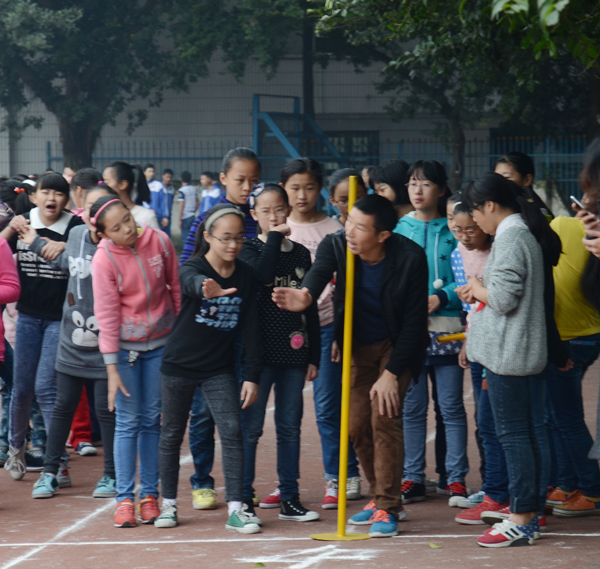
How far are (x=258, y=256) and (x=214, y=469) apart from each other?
177 cm

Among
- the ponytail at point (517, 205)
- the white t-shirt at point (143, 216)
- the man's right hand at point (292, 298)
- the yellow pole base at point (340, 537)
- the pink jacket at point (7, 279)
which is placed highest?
the white t-shirt at point (143, 216)

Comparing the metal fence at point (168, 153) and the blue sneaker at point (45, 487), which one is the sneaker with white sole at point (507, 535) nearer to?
the blue sneaker at point (45, 487)

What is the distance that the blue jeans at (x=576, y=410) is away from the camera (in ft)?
15.7

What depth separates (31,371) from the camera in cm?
566

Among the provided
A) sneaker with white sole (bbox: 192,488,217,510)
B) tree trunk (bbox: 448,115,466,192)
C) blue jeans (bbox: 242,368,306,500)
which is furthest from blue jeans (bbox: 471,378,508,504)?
tree trunk (bbox: 448,115,466,192)

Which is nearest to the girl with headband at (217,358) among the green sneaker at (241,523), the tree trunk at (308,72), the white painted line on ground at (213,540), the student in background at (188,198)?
the green sneaker at (241,523)

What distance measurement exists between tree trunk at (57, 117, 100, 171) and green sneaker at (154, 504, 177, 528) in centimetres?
1996

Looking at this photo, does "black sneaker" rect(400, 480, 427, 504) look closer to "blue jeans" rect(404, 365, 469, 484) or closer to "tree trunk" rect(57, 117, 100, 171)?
"blue jeans" rect(404, 365, 469, 484)

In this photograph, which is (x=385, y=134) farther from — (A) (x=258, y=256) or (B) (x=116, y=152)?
(A) (x=258, y=256)

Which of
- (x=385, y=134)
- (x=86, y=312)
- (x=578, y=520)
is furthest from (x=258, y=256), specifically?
(x=385, y=134)

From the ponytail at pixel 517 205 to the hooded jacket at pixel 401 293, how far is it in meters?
0.42

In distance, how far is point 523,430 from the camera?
4.26 metres

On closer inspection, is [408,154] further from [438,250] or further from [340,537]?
[340,537]

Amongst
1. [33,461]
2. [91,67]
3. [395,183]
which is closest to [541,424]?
[395,183]
